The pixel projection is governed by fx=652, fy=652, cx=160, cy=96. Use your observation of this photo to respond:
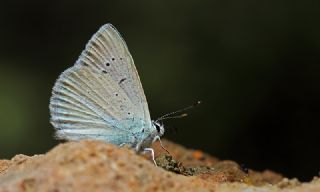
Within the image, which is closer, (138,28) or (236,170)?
(236,170)

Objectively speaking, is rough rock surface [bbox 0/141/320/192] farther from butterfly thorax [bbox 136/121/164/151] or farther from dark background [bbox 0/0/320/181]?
dark background [bbox 0/0/320/181]

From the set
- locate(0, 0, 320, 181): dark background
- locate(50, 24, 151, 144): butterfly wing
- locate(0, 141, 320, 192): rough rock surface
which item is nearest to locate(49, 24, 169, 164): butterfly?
locate(50, 24, 151, 144): butterfly wing

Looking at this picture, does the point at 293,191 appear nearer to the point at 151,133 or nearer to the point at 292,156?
the point at 151,133

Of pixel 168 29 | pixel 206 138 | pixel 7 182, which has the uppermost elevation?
pixel 168 29

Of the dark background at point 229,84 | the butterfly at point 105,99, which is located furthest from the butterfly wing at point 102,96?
the dark background at point 229,84

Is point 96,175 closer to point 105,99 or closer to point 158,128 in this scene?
point 158,128

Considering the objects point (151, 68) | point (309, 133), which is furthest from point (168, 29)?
point (309, 133)

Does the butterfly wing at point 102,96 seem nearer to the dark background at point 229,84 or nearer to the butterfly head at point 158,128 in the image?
the butterfly head at point 158,128

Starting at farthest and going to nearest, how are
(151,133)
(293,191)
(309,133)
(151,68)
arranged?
(151,68), (309,133), (151,133), (293,191)
